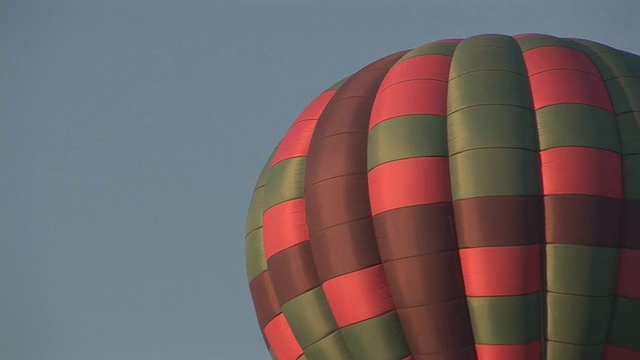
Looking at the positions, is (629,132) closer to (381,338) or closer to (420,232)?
(420,232)

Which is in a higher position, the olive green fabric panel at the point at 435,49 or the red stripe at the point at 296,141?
the olive green fabric panel at the point at 435,49

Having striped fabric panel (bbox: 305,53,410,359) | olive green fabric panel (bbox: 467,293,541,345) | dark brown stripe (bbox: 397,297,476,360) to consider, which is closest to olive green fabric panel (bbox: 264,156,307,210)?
striped fabric panel (bbox: 305,53,410,359)

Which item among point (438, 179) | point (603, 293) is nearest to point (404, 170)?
point (438, 179)

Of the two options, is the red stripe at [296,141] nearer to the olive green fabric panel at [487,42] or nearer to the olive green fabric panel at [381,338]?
the olive green fabric panel at [487,42]

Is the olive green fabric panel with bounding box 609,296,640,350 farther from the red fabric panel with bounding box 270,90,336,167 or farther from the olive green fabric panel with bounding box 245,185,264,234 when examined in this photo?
the olive green fabric panel with bounding box 245,185,264,234

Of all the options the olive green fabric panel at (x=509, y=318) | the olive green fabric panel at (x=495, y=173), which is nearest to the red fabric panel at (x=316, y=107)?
the olive green fabric panel at (x=495, y=173)

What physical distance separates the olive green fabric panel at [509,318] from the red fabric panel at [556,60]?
2582 millimetres

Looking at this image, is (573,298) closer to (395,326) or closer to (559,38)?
(395,326)

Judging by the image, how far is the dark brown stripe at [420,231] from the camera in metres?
14.9

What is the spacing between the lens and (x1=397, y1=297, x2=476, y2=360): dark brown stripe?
48.8ft

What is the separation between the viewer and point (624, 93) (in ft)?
51.5

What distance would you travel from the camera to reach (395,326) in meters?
15.2

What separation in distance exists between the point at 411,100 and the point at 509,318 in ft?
8.45

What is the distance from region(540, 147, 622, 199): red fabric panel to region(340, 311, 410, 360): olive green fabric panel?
6.70 ft
